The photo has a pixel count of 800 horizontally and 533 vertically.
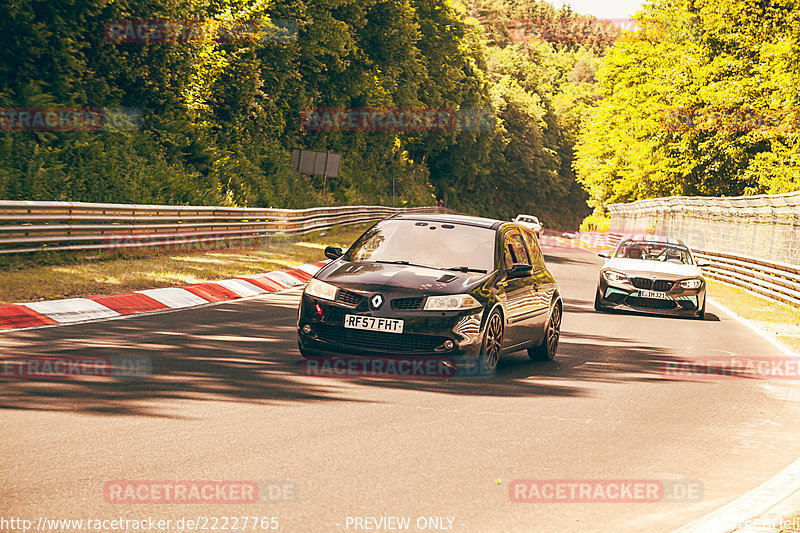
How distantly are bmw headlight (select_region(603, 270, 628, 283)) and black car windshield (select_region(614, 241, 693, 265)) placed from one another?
1334 millimetres

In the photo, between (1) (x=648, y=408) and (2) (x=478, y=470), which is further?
(1) (x=648, y=408)

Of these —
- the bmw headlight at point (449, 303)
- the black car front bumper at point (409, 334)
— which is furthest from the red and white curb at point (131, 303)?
the bmw headlight at point (449, 303)

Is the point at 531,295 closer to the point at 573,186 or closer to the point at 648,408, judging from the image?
the point at 648,408

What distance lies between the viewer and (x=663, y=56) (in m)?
62.9

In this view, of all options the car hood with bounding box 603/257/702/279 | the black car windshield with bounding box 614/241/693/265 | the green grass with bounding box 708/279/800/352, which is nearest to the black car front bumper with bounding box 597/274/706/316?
the car hood with bounding box 603/257/702/279

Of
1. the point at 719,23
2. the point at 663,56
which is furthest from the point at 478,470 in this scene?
the point at 663,56

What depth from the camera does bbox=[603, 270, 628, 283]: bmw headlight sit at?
18266mm

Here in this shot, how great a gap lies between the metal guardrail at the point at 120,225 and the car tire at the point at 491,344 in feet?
27.7

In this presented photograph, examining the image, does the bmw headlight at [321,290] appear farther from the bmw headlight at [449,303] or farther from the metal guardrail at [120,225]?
the metal guardrail at [120,225]

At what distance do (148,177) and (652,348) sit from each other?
18092 mm

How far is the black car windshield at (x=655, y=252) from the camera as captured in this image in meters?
19.4

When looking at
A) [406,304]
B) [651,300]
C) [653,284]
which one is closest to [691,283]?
[653,284]

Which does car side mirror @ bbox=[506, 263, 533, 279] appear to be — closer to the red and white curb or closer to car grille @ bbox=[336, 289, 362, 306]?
car grille @ bbox=[336, 289, 362, 306]

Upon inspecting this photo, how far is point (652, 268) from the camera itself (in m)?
18.6
